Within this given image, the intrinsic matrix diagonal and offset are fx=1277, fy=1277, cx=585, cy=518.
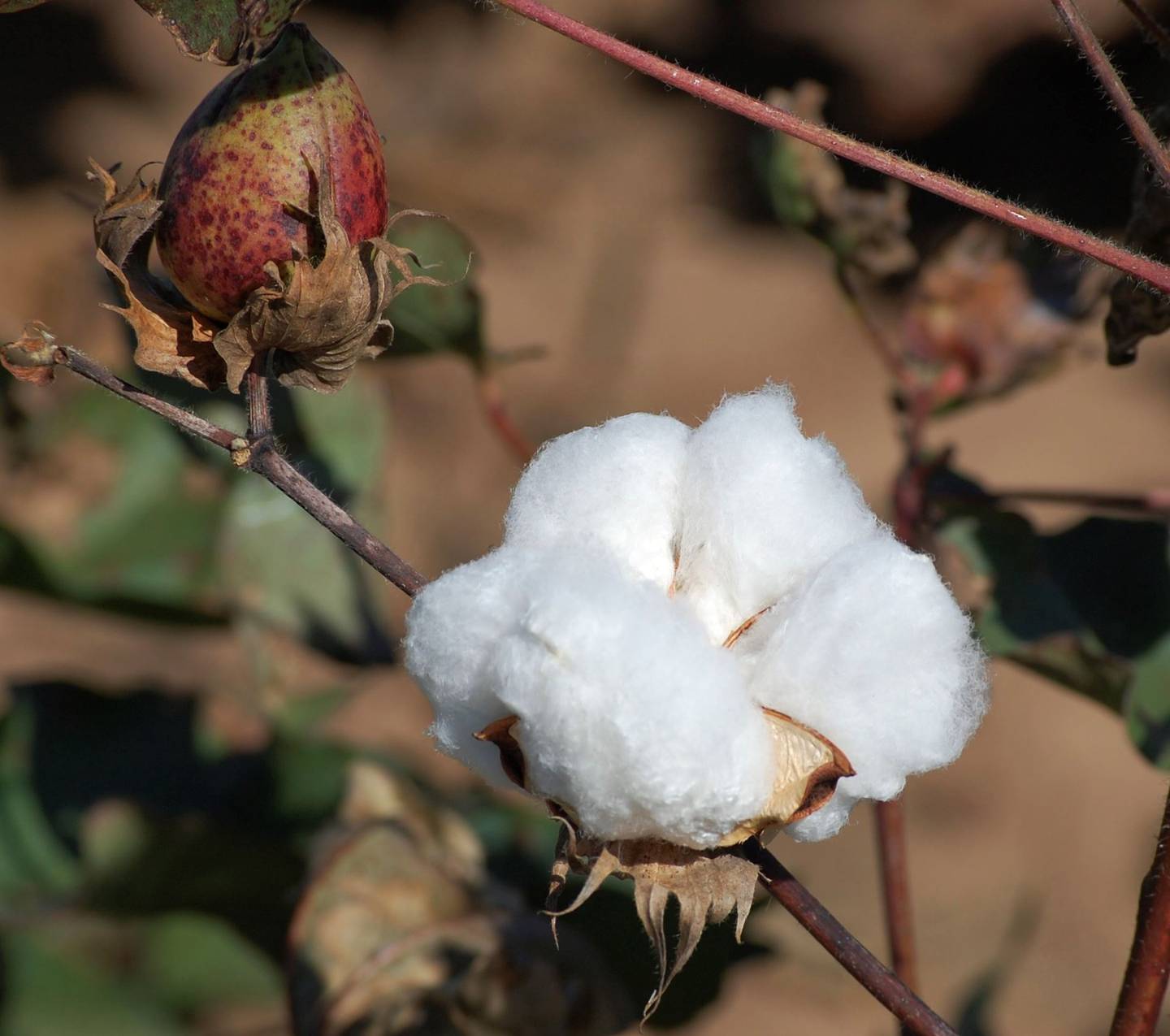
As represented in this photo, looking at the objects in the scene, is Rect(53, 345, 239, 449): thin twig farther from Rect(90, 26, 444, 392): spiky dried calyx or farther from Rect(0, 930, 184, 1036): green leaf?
Rect(0, 930, 184, 1036): green leaf

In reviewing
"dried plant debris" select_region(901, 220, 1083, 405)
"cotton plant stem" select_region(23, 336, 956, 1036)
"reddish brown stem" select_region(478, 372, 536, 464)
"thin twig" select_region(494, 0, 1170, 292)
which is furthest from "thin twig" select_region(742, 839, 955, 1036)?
"dried plant debris" select_region(901, 220, 1083, 405)

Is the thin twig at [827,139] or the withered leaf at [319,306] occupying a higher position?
the thin twig at [827,139]

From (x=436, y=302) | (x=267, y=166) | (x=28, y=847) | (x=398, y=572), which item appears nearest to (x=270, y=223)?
(x=267, y=166)

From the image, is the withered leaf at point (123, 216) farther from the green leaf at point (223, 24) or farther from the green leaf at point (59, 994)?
the green leaf at point (59, 994)

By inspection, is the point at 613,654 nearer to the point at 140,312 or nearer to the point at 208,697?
the point at 140,312

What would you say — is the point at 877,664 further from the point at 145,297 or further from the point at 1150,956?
the point at 145,297

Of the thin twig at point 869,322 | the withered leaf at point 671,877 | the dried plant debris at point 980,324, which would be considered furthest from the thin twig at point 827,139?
the dried plant debris at point 980,324
